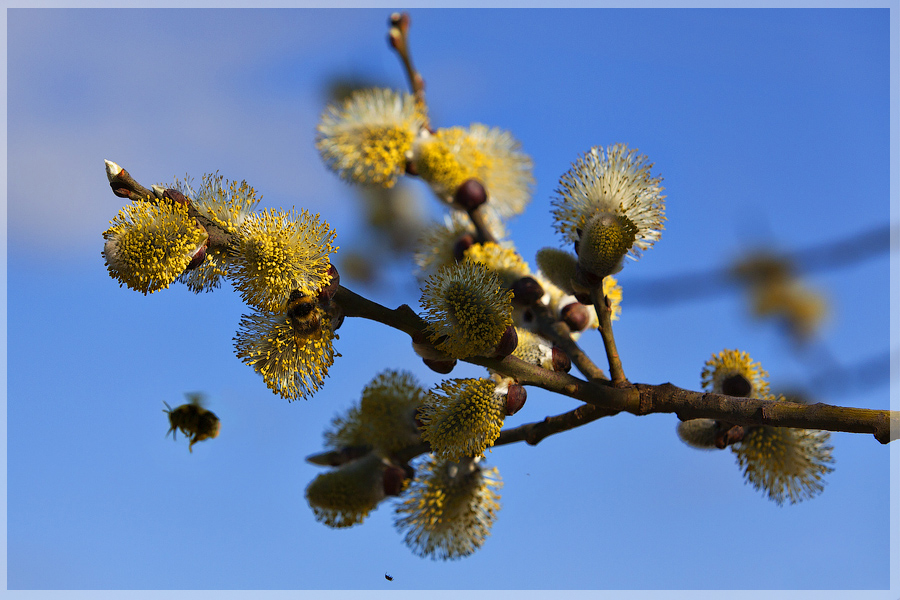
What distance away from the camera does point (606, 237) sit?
1.67 metres

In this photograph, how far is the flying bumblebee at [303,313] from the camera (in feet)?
4.83

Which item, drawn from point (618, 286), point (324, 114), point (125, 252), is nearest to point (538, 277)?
point (618, 286)

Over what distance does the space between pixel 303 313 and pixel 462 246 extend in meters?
1.02

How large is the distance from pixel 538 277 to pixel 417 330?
0.76m

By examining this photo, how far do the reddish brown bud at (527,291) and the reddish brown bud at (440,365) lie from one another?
1.45 feet

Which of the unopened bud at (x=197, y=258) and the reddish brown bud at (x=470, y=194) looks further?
the reddish brown bud at (x=470, y=194)

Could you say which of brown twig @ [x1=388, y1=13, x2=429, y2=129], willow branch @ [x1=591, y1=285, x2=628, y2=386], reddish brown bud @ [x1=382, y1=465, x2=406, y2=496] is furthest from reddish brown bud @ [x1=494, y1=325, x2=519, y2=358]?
brown twig @ [x1=388, y1=13, x2=429, y2=129]

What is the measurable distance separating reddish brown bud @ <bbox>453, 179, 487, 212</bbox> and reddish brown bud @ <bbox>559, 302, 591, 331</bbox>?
0.52m

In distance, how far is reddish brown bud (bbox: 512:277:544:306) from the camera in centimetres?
204

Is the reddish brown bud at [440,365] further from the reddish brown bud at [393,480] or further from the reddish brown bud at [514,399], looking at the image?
the reddish brown bud at [393,480]

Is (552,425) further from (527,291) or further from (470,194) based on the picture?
(470,194)

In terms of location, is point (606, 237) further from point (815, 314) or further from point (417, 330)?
point (815, 314)

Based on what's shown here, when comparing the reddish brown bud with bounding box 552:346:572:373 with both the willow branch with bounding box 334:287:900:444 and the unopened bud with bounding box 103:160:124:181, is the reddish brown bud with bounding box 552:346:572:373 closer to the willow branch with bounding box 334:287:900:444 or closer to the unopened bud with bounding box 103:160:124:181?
the willow branch with bounding box 334:287:900:444

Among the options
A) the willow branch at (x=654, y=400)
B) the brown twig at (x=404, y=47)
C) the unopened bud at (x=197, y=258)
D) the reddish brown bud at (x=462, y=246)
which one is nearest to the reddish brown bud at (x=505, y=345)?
the willow branch at (x=654, y=400)
